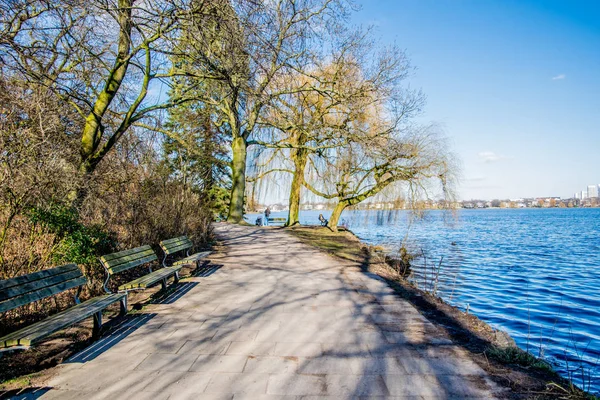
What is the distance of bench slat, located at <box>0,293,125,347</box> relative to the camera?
3.10 m

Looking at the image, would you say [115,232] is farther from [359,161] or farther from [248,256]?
[359,161]

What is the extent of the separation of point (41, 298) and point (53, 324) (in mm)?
418

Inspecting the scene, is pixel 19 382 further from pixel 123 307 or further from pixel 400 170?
pixel 400 170

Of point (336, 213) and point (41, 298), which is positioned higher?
point (336, 213)

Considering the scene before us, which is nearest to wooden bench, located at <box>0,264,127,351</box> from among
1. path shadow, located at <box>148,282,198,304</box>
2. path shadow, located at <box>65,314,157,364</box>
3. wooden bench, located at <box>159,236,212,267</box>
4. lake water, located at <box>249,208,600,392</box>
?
path shadow, located at <box>65,314,157,364</box>

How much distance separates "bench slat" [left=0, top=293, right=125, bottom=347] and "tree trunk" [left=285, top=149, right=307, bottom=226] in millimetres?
14441

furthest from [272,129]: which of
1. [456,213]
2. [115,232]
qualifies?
[115,232]

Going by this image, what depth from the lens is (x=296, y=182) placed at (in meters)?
20.3

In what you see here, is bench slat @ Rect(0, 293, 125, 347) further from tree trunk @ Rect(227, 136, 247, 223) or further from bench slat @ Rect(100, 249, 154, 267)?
tree trunk @ Rect(227, 136, 247, 223)

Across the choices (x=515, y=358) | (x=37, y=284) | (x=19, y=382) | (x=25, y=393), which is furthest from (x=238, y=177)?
(x=515, y=358)

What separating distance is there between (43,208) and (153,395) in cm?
363

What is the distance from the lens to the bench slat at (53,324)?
310 cm

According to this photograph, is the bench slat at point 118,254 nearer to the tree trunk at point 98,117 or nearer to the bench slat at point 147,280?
the bench slat at point 147,280

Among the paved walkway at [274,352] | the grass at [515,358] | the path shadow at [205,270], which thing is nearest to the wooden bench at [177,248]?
the path shadow at [205,270]
